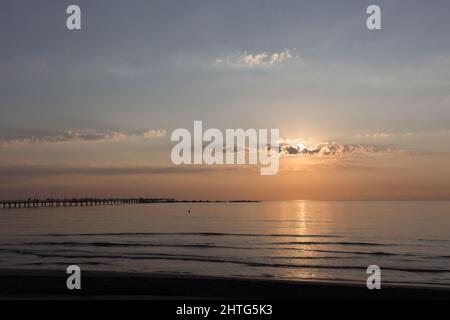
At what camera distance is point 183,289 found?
56.0 feet

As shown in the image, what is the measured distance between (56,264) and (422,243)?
3067 cm

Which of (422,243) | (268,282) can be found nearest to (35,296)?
(268,282)

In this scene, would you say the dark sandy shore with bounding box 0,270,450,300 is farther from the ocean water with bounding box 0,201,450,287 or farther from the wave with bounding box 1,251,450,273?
the wave with bounding box 1,251,450,273

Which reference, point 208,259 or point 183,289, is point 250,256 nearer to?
point 208,259

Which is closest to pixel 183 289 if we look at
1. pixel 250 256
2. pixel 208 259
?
pixel 208 259

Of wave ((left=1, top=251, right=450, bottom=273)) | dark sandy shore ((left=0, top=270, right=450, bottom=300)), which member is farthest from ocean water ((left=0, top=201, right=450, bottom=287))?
dark sandy shore ((left=0, top=270, right=450, bottom=300))

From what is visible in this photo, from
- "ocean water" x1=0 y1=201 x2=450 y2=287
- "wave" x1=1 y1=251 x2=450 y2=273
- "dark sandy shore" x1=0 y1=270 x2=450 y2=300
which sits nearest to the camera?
"dark sandy shore" x1=0 y1=270 x2=450 y2=300

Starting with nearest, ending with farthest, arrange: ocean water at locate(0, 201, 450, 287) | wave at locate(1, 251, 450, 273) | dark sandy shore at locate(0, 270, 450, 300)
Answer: dark sandy shore at locate(0, 270, 450, 300) < ocean water at locate(0, 201, 450, 287) < wave at locate(1, 251, 450, 273)

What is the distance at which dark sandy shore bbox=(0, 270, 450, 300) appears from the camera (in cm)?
1578

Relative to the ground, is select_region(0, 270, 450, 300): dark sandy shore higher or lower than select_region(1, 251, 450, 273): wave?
higher

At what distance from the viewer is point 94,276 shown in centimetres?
1972

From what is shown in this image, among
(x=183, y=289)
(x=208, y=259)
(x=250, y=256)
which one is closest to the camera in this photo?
(x=183, y=289)

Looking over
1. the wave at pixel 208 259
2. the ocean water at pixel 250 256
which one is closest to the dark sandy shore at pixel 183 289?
the ocean water at pixel 250 256

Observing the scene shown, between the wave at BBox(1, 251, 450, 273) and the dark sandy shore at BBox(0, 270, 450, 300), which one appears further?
the wave at BBox(1, 251, 450, 273)
